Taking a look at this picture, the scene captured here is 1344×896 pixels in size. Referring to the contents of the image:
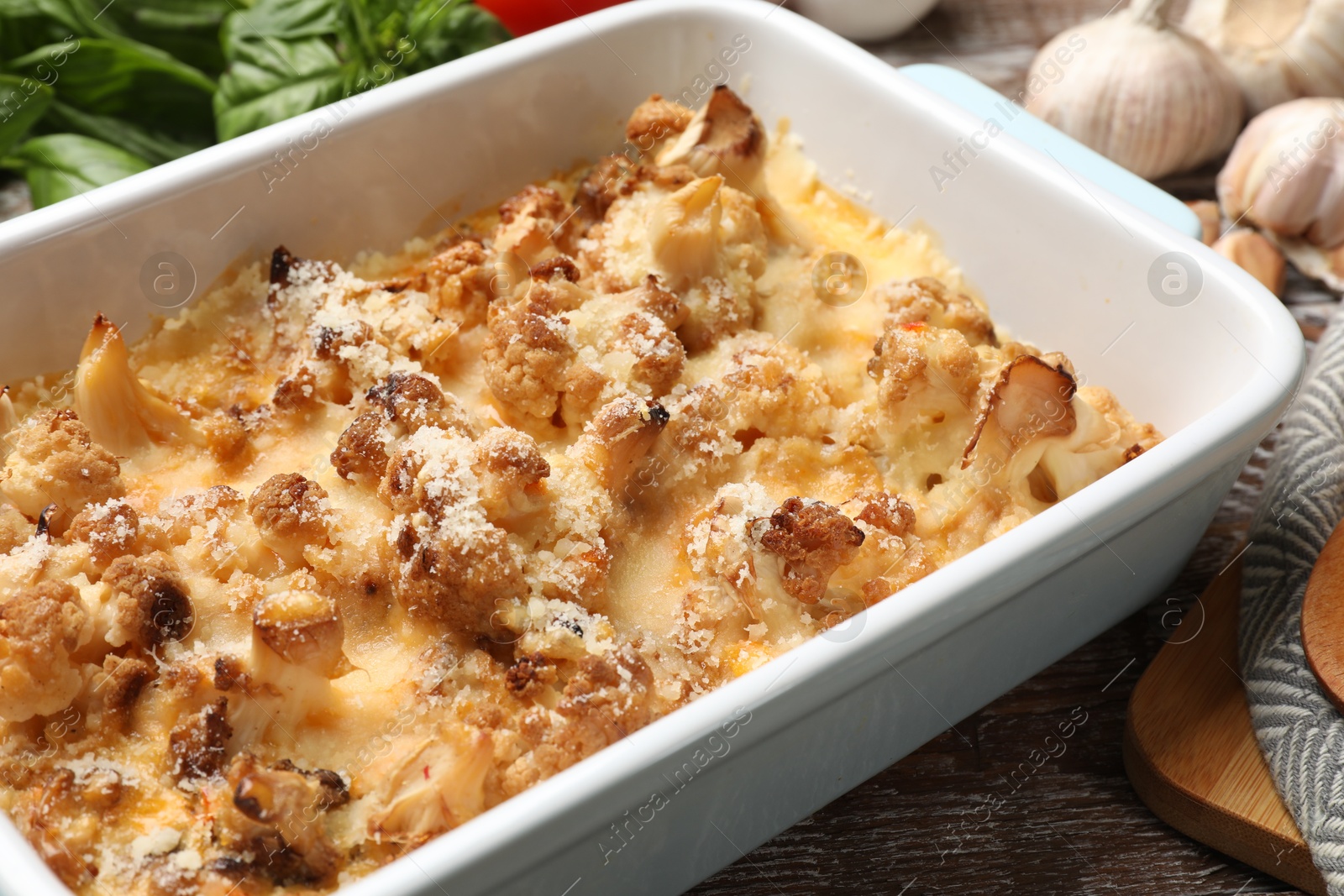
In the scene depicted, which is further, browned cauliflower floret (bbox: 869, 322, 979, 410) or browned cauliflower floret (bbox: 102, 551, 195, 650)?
browned cauliflower floret (bbox: 869, 322, 979, 410)

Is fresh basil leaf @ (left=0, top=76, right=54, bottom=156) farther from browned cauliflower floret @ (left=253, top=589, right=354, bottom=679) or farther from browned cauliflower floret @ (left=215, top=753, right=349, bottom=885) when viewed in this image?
browned cauliflower floret @ (left=215, top=753, right=349, bottom=885)

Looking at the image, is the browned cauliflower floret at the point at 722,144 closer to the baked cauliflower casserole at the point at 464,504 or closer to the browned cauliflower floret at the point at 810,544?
the baked cauliflower casserole at the point at 464,504

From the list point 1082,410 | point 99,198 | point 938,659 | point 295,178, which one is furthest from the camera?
point 295,178

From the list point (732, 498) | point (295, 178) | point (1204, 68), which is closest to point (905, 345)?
point (732, 498)

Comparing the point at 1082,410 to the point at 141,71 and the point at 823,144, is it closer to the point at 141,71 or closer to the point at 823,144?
the point at 823,144

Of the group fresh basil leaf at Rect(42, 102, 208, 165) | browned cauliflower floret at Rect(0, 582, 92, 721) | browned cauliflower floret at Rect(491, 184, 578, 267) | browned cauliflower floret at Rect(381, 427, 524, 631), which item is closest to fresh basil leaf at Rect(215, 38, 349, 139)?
fresh basil leaf at Rect(42, 102, 208, 165)

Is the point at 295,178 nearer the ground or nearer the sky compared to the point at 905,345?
nearer the sky

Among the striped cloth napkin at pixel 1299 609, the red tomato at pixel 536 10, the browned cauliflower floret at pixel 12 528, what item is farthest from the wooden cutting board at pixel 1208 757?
the red tomato at pixel 536 10
